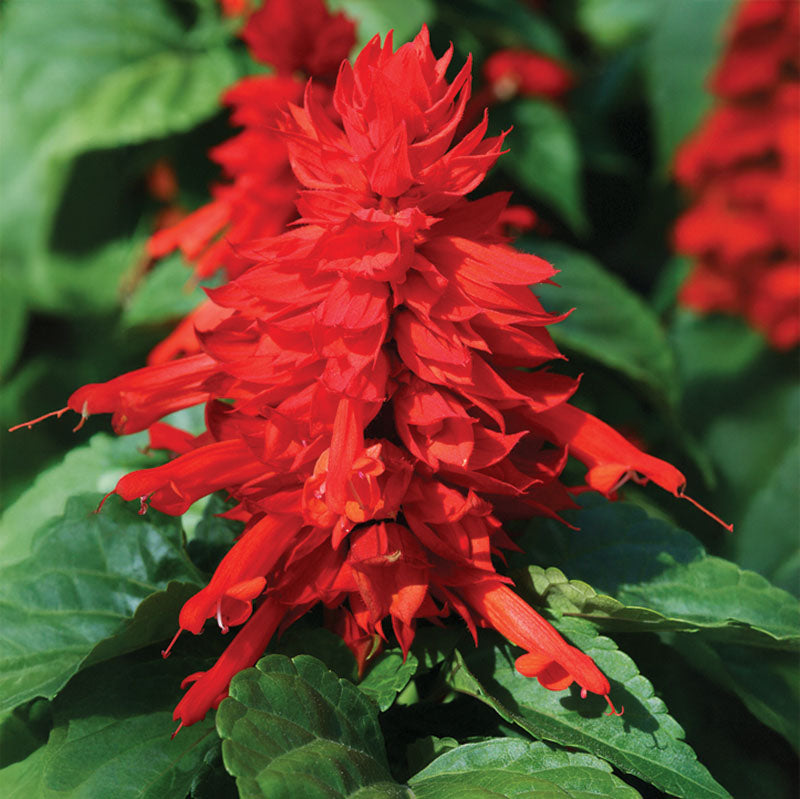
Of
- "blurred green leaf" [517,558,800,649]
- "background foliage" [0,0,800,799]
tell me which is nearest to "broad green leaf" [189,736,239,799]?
"background foliage" [0,0,800,799]

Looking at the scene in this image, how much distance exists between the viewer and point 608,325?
1.25 meters

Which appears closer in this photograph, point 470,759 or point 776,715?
point 470,759

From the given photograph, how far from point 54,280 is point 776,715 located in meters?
1.35

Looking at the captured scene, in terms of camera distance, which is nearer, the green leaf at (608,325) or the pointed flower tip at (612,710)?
the pointed flower tip at (612,710)

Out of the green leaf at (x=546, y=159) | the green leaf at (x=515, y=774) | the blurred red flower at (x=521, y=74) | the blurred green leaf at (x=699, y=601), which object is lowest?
the green leaf at (x=515, y=774)

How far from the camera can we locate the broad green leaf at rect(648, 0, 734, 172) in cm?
179

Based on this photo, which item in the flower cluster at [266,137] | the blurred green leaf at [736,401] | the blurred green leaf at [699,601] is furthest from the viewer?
the blurred green leaf at [736,401]

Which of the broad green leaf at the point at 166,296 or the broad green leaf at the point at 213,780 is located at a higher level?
the broad green leaf at the point at 166,296

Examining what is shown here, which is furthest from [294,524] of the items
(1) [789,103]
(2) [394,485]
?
(1) [789,103]

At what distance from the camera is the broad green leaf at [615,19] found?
2133 mm

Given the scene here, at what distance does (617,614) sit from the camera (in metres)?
0.61

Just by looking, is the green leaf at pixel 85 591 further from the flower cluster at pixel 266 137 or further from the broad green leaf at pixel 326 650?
the flower cluster at pixel 266 137

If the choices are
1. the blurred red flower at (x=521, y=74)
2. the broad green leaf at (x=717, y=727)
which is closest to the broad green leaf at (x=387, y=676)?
the broad green leaf at (x=717, y=727)

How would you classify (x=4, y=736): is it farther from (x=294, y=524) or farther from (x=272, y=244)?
(x=272, y=244)
